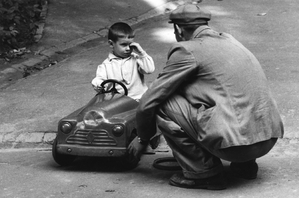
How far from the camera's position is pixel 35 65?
878 cm

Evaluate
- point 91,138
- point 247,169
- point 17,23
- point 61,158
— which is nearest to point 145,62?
point 91,138

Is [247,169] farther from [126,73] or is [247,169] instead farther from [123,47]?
[123,47]

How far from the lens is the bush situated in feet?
30.0

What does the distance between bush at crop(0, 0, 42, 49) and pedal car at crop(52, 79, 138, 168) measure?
3631mm

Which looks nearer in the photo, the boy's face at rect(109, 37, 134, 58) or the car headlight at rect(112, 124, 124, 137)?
the car headlight at rect(112, 124, 124, 137)

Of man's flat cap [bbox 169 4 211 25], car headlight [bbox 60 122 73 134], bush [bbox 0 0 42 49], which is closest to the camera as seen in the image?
man's flat cap [bbox 169 4 211 25]

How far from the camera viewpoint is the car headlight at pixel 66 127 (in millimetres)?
5574

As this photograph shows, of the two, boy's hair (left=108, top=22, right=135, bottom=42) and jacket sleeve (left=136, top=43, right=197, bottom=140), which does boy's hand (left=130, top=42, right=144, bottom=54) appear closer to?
boy's hair (left=108, top=22, right=135, bottom=42)

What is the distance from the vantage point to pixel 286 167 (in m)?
5.48

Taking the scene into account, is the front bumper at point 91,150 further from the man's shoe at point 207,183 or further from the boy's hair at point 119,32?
the boy's hair at point 119,32

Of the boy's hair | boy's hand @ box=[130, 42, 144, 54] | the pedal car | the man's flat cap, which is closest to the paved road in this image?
the pedal car

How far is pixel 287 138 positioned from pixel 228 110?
1.58 meters

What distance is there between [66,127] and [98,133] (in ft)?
0.91

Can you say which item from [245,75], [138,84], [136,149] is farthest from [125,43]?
[245,75]
